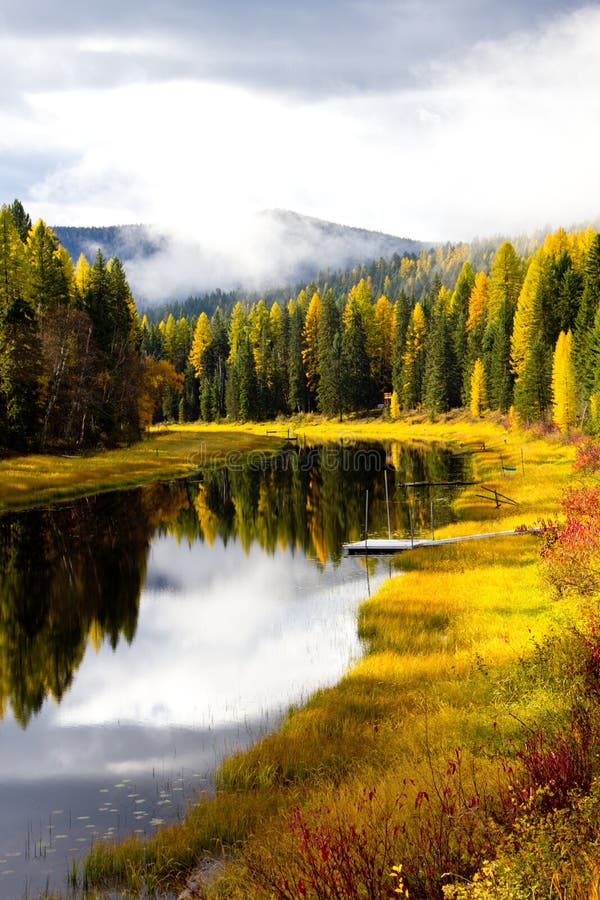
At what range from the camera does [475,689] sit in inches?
463

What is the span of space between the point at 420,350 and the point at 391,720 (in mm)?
98288

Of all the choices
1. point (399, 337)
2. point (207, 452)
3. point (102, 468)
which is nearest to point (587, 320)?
point (207, 452)

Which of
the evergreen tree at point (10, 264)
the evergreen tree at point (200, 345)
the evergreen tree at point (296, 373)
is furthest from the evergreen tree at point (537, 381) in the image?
the evergreen tree at point (200, 345)

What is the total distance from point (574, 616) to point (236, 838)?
8.65 meters

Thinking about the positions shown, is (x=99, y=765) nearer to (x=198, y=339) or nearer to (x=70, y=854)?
(x=70, y=854)

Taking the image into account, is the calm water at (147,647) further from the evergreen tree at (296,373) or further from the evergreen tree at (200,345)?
the evergreen tree at (200,345)

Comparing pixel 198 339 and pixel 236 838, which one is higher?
pixel 198 339

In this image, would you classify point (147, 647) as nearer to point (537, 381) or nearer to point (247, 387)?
point (537, 381)

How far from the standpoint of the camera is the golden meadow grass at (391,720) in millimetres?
8109

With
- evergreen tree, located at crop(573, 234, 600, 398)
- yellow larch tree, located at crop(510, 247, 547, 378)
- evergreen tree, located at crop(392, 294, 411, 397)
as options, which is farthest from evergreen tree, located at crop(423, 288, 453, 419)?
evergreen tree, located at crop(573, 234, 600, 398)

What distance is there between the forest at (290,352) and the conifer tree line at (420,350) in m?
0.24

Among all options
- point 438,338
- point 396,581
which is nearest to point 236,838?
point 396,581

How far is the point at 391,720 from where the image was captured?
11.3m

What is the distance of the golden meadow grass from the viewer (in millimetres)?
8109
